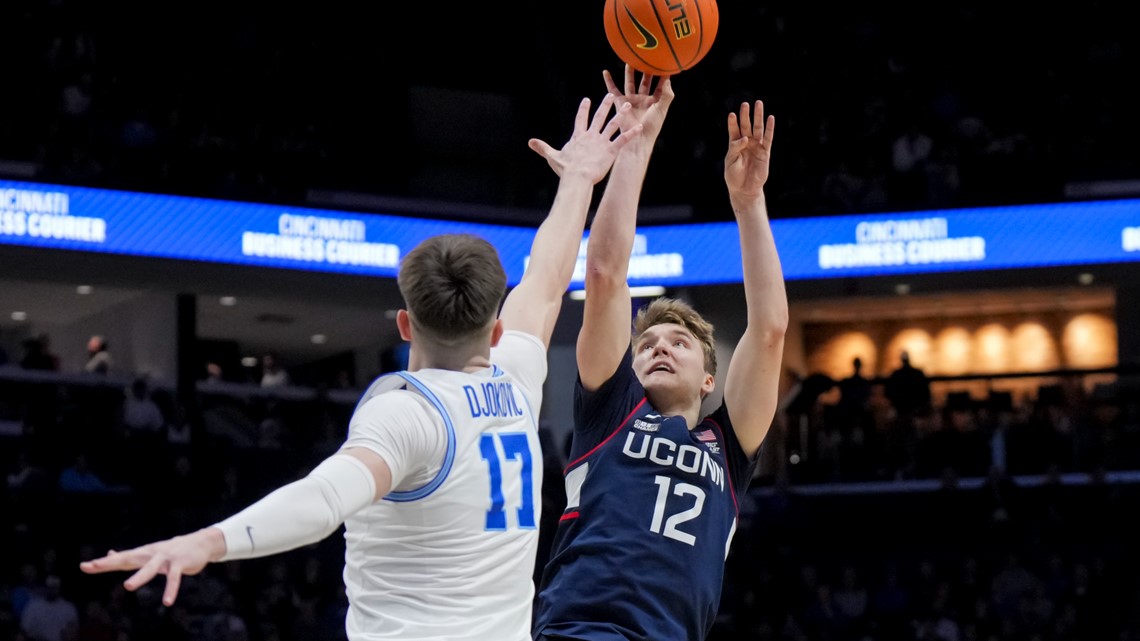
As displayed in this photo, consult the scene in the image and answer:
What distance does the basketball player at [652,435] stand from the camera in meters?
3.95

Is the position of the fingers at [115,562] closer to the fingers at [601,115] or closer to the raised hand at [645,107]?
the fingers at [601,115]

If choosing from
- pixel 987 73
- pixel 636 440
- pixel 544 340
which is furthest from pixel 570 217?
pixel 987 73

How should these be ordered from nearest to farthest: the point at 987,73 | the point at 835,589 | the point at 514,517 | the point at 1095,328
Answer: the point at 514,517 → the point at 835,589 → the point at 987,73 → the point at 1095,328

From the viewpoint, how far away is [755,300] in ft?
14.5

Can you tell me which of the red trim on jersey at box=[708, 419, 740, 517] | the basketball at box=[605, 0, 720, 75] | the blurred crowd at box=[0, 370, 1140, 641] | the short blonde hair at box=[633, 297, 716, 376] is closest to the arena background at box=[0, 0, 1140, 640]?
the blurred crowd at box=[0, 370, 1140, 641]

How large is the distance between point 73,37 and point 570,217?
14394mm

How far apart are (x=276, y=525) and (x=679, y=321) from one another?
6.69ft

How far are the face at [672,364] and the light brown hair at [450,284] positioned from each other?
4.60 feet

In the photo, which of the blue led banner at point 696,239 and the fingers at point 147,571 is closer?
the fingers at point 147,571

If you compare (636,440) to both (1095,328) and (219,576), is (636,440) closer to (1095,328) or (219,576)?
(219,576)

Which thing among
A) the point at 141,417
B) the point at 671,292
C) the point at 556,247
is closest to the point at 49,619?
the point at 141,417

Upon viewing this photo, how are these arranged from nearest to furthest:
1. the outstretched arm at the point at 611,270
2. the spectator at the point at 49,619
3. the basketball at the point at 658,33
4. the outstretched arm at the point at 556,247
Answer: the outstretched arm at the point at 556,247
the outstretched arm at the point at 611,270
the basketball at the point at 658,33
the spectator at the point at 49,619

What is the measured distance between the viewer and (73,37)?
1661cm

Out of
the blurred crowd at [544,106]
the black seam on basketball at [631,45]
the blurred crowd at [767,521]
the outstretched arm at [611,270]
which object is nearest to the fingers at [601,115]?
A: the outstretched arm at [611,270]
